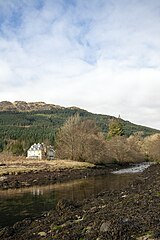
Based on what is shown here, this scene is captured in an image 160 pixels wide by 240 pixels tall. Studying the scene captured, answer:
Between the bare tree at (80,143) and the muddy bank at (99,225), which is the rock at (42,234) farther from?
the bare tree at (80,143)

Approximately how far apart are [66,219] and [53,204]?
9.95 meters

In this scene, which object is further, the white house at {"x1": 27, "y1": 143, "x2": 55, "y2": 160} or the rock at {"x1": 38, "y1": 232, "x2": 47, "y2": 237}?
the white house at {"x1": 27, "y1": 143, "x2": 55, "y2": 160}

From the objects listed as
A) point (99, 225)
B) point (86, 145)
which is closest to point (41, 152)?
point (86, 145)

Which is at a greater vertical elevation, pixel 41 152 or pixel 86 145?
pixel 86 145

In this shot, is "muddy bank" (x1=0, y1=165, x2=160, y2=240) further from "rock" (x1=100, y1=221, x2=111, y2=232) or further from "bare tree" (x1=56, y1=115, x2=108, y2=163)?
"bare tree" (x1=56, y1=115, x2=108, y2=163)

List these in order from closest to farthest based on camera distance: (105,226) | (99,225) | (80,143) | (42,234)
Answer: (105,226), (99,225), (42,234), (80,143)

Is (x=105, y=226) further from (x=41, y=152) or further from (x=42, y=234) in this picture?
(x=41, y=152)

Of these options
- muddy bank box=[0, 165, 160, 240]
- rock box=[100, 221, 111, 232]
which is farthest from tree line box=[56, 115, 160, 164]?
rock box=[100, 221, 111, 232]

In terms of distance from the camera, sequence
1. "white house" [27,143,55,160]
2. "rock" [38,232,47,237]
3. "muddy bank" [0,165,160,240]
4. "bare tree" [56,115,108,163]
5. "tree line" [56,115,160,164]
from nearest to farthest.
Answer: "muddy bank" [0,165,160,240]
"rock" [38,232,47,237]
"bare tree" [56,115,108,163]
"tree line" [56,115,160,164]
"white house" [27,143,55,160]

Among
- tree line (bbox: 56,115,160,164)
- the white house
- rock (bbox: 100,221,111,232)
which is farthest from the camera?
the white house

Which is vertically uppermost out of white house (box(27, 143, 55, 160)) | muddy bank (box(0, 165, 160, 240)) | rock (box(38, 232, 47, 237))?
white house (box(27, 143, 55, 160))

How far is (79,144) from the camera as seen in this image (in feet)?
278

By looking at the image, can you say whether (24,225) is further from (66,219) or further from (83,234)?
(83,234)

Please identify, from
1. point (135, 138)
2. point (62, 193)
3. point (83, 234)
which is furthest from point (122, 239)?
point (135, 138)
